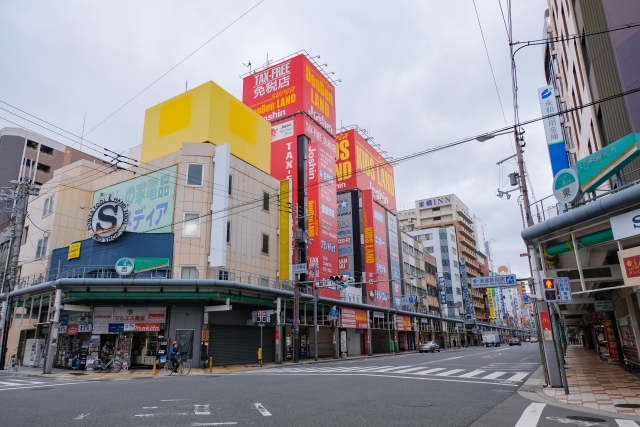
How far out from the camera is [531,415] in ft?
30.9

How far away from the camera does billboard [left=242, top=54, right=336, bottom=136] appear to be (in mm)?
54531

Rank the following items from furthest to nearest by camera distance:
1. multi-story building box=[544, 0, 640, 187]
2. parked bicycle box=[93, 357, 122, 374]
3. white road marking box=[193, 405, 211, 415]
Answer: parked bicycle box=[93, 357, 122, 374] → multi-story building box=[544, 0, 640, 187] → white road marking box=[193, 405, 211, 415]

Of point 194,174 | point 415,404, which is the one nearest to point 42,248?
point 194,174

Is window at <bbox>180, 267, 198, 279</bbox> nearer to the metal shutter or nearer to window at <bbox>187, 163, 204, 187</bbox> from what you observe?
the metal shutter

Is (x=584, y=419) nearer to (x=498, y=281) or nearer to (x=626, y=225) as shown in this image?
(x=626, y=225)

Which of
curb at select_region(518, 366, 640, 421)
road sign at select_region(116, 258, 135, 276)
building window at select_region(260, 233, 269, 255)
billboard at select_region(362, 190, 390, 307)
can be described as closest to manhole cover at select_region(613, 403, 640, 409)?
curb at select_region(518, 366, 640, 421)

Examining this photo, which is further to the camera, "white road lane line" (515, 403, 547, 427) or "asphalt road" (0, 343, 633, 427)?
"asphalt road" (0, 343, 633, 427)

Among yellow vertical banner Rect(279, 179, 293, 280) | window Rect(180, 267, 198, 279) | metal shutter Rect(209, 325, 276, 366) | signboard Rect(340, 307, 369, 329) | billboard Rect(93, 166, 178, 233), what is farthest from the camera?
signboard Rect(340, 307, 369, 329)

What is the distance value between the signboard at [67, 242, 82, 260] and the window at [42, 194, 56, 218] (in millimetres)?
4713

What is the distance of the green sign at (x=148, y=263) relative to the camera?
30.0 metres

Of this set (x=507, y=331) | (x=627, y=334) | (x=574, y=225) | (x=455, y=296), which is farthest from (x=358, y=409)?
(x=507, y=331)

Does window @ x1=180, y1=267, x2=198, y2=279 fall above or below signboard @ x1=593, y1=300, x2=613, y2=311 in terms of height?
above

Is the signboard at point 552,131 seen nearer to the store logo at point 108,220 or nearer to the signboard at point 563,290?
the signboard at point 563,290

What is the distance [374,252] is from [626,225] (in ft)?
157
